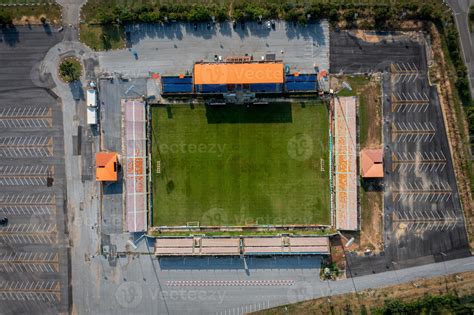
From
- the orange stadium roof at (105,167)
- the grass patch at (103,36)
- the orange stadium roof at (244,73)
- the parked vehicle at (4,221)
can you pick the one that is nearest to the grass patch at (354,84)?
the orange stadium roof at (244,73)

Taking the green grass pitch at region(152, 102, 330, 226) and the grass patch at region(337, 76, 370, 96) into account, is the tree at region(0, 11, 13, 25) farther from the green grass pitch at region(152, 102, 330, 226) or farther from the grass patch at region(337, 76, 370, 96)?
the grass patch at region(337, 76, 370, 96)

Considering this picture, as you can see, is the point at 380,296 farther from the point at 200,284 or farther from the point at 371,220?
the point at 200,284

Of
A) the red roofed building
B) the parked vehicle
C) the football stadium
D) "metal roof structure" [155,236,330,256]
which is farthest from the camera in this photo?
the parked vehicle

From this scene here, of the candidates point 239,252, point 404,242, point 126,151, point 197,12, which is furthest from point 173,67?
point 404,242

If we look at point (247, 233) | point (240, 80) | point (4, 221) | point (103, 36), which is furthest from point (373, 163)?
point (4, 221)

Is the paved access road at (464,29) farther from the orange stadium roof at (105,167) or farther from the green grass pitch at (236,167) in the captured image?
the orange stadium roof at (105,167)

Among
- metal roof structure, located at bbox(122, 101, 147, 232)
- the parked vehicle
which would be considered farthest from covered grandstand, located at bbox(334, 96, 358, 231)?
the parked vehicle
